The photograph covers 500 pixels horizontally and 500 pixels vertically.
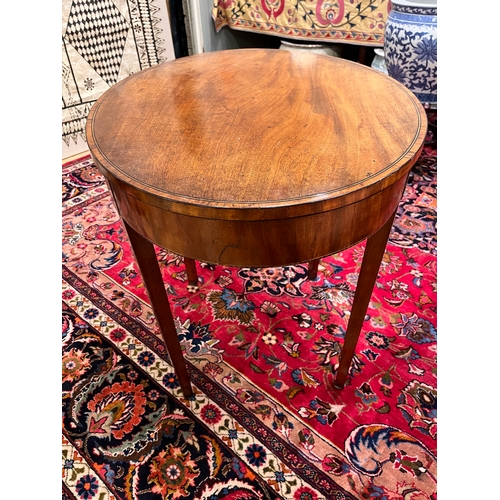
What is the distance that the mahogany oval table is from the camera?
0.60 m

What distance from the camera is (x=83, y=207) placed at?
1843 millimetres

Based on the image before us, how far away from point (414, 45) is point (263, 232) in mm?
1507

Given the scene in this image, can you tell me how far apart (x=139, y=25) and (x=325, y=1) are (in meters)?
1.08

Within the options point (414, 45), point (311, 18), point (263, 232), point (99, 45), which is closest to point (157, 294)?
point (263, 232)

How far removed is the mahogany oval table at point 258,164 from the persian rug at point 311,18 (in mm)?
1469

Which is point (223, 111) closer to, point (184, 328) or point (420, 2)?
point (184, 328)

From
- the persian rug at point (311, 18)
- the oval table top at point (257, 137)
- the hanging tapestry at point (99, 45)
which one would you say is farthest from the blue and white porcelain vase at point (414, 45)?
the hanging tapestry at point (99, 45)

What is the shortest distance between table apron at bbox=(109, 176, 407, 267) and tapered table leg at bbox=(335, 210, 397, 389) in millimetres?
126

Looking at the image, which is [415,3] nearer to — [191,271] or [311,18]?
[311,18]

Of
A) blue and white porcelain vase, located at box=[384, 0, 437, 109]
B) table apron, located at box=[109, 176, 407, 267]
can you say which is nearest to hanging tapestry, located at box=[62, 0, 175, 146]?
blue and white porcelain vase, located at box=[384, 0, 437, 109]

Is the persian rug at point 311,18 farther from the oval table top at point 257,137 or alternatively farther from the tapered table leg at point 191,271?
the tapered table leg at point 191,271

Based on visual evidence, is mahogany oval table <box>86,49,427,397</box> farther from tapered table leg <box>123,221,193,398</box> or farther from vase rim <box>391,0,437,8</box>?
vase rim <box>391,0,437,8</box>

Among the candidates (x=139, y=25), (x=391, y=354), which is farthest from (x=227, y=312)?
(x=139, y=25)

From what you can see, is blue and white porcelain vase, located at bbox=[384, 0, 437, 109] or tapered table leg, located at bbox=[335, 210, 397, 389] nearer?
tapered table leg, located at bbox=[335, 210, 397, 389]
